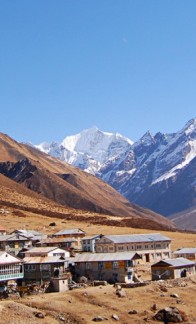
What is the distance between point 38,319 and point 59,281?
595 inches

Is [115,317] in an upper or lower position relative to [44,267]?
lower

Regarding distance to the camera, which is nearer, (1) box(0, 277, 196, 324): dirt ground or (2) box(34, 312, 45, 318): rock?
(2) box(34, 312, 45, 318): rock

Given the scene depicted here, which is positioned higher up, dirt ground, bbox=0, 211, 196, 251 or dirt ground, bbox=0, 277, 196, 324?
dirt ground, bbox=0, 211, 196, 251

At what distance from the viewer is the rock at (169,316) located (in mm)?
70562

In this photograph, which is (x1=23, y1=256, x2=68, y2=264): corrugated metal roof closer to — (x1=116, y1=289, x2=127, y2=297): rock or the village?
the village

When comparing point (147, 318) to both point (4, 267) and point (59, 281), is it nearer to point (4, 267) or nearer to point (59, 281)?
point (59, 281)

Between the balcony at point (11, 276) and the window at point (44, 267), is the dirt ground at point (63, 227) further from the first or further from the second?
the balcony at point (11, 276)

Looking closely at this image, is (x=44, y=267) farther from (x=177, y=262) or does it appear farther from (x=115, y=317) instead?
(x=115, y=317)

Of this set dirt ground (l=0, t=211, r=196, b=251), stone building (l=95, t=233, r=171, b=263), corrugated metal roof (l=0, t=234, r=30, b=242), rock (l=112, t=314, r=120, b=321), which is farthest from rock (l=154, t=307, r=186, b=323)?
dirt ground (l=0, t=211, r=196, b=251)

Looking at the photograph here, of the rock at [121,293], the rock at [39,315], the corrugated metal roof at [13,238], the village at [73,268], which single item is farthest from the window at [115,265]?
the corrugated metal roof at [13,238]

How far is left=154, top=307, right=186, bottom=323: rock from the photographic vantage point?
7056 centimetres

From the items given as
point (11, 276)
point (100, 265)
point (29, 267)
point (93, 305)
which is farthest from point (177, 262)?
point (11, 276)

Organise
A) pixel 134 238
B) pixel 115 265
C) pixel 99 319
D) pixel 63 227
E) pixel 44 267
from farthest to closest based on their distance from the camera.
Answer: pixel 63 227
pixel 134 238
pixel 115 265
pixel 44 267
pixel 99 319

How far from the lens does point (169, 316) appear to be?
70.9 m
